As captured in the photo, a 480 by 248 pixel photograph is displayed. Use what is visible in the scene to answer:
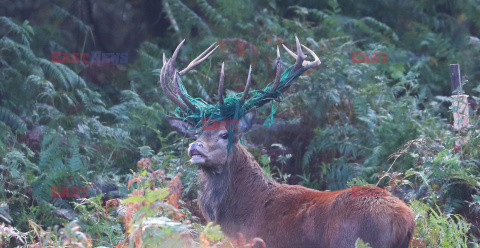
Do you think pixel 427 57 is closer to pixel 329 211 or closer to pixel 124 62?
pixel 124 62

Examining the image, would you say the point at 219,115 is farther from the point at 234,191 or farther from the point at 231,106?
the point at 234,191

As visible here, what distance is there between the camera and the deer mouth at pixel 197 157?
5.59 metres

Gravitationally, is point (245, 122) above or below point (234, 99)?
below

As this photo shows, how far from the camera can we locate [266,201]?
5637mm

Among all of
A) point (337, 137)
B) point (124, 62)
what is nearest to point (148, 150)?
point (337, 137)

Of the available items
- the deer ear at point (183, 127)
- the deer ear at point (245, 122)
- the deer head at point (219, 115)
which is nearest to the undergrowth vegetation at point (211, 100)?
the deer head at point (219, 115)

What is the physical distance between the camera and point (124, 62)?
1138 centimetres

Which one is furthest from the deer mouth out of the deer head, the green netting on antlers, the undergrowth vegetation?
the green netting on antlers

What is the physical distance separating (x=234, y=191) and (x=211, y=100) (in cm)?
390

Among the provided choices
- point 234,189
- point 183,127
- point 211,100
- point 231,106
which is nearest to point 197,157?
point 234,189

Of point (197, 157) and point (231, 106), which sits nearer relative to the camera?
point (197, 157)

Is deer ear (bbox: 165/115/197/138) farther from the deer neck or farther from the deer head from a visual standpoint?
the deer neck

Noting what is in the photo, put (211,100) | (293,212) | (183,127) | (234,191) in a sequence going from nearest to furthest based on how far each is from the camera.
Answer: (293,212) → (234,191) → (183,127) → (211,100)

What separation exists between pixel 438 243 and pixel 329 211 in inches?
57.7
